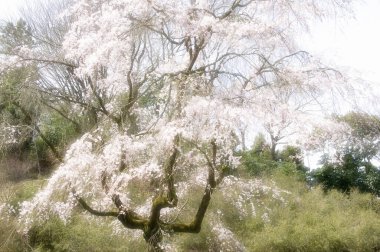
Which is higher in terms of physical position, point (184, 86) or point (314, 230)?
point (184, 86)

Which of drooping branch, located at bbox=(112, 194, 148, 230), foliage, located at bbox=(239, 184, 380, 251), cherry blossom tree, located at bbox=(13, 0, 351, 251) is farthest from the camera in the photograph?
foliage, located at bbox=(239, 184, 380, 251)

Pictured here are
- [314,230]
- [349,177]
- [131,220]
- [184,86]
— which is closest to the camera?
[184,86]

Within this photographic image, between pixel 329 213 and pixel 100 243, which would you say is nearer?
pixel 100 243

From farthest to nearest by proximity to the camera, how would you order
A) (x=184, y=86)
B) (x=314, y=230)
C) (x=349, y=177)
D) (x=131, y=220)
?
(x=349, y=177) < (x=314, y=230) < (x=131, y=220) < (x=184, y=86)

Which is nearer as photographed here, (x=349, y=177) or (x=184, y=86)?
(x=184, y=86)

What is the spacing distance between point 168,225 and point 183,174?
3.44 feet

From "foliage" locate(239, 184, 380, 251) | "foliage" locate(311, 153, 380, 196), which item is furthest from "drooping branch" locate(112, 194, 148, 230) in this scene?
"foliage" locate(311, 153, 380, 196)

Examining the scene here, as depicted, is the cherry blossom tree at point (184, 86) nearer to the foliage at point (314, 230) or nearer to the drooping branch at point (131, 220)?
the drooping branch at point (131, 220)

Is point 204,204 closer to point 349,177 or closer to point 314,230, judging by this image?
point 314,230

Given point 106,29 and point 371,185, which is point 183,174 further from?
point 371,185

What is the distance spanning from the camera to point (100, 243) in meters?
8.57

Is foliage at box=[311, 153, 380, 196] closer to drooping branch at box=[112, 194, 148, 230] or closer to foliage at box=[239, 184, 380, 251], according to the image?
foliage at box=[239, 184, 380, 251]

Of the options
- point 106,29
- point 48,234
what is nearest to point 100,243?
point 48,234

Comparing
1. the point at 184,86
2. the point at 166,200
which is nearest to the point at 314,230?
the point at 166,200
